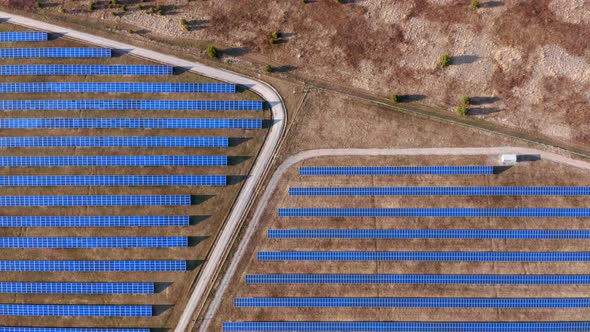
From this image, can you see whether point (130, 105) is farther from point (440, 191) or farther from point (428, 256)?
point (428, 256)

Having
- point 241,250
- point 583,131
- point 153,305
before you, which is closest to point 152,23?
point 241,250

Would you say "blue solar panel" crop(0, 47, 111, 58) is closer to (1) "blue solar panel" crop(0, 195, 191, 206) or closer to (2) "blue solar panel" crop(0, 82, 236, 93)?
(2) "blue solar panel" crop(0, 82, 236, 93)

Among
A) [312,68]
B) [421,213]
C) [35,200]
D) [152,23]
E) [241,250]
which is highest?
[152,23]

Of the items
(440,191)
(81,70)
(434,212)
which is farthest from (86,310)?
(440,191)

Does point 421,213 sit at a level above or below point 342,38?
below

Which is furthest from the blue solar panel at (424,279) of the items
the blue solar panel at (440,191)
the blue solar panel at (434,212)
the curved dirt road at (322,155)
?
the blue solar panel at (440,191)

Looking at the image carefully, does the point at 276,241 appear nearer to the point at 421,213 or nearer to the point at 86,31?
the point at 421,213
